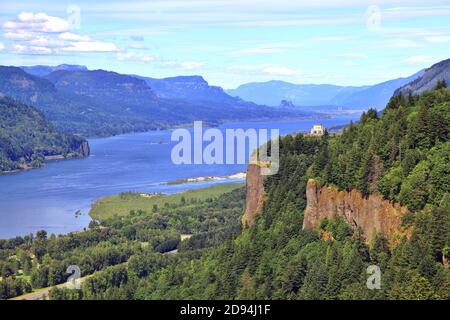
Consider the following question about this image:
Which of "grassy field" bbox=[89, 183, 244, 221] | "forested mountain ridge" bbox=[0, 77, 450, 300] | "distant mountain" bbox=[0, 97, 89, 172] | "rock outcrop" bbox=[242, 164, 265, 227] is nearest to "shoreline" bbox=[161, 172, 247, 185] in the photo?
"grassy field" bbox=[89, 183, 244, 221]

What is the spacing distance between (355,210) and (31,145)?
152 m

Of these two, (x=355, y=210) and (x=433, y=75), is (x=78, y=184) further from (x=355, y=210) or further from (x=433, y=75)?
(x=355, y=210)

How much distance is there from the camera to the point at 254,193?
44.2m

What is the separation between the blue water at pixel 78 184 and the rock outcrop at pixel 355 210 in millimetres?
42539

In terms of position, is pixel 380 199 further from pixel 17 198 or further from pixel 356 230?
pixel 17 198

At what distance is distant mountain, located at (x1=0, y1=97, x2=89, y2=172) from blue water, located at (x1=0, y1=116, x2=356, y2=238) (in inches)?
225

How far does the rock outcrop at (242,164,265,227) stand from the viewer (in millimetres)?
43312

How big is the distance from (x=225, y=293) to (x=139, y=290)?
1078cm

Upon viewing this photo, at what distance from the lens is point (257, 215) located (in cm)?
4244

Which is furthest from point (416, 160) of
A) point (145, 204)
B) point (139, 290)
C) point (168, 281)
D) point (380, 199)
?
point (145, 204)

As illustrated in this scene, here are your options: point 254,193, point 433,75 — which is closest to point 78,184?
point 254,193

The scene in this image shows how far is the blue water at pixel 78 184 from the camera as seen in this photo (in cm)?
8162

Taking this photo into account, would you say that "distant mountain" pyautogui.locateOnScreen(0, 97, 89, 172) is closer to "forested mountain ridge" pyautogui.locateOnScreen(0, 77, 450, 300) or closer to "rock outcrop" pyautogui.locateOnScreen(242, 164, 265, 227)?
"forested mountain ridge" pyautogui.locateOnScreen(0, 77, 450, 300)

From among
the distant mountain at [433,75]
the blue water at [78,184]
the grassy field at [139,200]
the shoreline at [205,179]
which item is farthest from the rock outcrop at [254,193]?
the distant mountain at [433,75]
